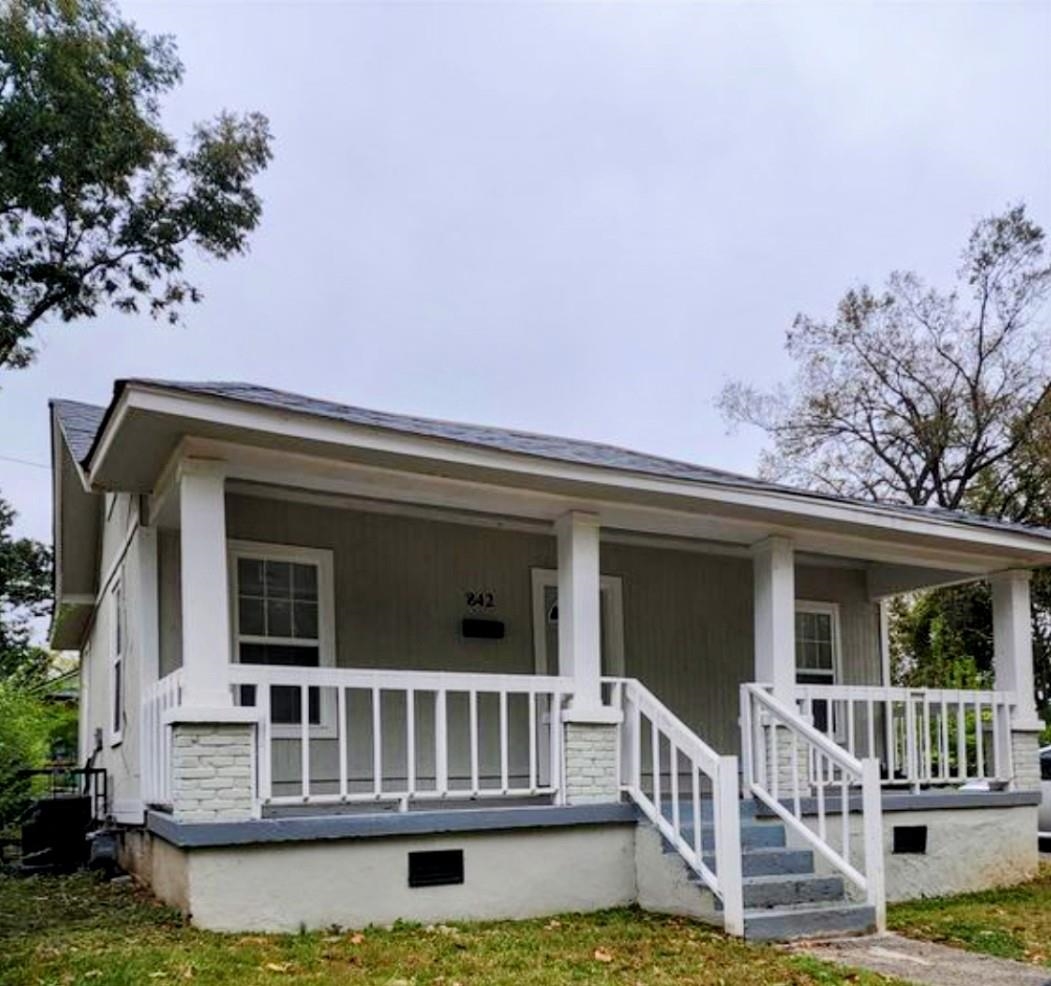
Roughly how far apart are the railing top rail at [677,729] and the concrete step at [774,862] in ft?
2.30

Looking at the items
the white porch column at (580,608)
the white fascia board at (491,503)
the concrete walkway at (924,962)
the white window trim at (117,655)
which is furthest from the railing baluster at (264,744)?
the white window trim at (117,655)

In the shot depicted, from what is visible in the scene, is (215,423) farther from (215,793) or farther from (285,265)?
(285,265)

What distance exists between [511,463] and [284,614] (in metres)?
2.68

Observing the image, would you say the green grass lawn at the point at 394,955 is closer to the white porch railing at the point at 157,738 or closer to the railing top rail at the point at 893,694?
the white porch railing at the point at 157,738

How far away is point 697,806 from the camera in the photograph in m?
7.06

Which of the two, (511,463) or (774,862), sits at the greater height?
(511,463)

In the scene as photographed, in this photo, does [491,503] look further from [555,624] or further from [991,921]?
[991,921]

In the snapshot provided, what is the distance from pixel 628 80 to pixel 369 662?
15.5 meters

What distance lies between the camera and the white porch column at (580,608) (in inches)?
315

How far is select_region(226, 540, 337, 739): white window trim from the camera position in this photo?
8789 mm

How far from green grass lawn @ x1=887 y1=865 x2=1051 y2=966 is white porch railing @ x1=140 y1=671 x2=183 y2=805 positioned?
474 cm

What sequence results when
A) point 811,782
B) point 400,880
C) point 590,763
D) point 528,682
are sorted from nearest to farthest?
point 400,880 → point 528,682 → point 590,763 → point 811,782

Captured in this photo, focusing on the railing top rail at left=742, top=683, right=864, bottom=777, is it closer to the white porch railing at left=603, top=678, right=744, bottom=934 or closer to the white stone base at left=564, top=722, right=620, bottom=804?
the white porch railing at left=603, top=678, right=744, bottom=934

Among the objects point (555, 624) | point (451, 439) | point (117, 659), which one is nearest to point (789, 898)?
point (451, 439)
